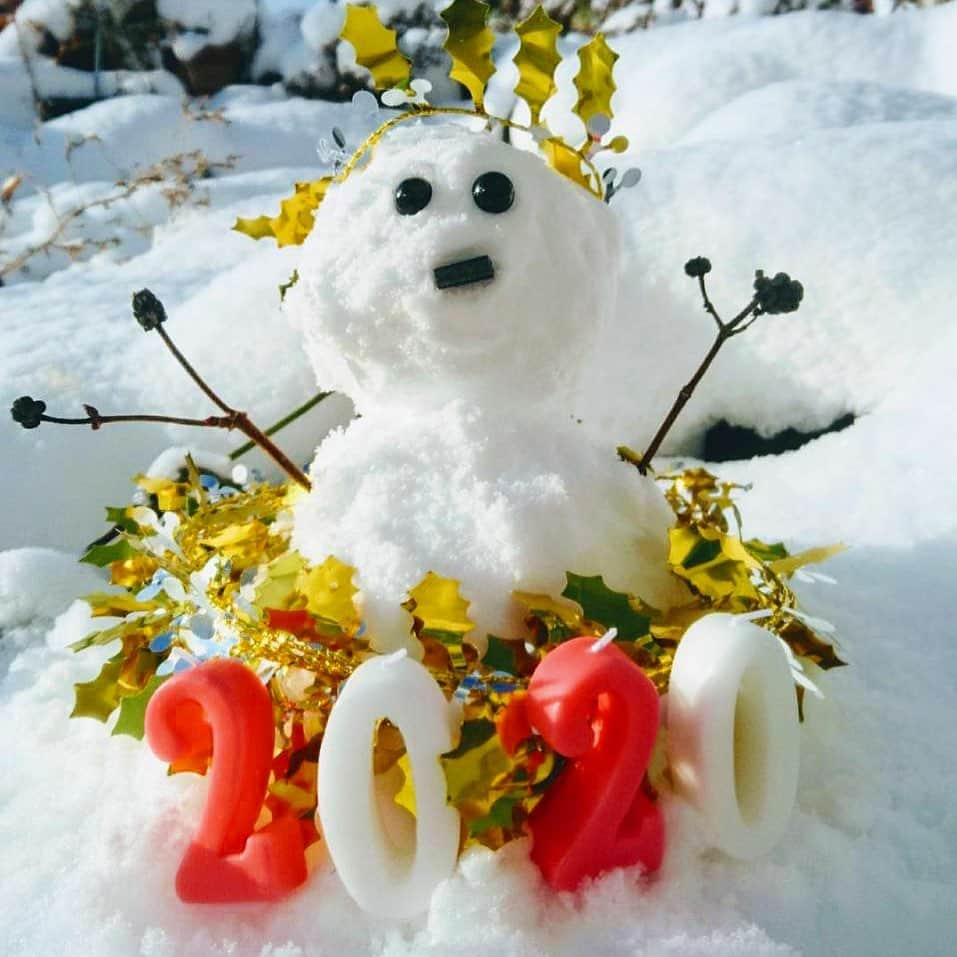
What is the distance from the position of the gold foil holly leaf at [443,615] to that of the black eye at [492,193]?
260 mm

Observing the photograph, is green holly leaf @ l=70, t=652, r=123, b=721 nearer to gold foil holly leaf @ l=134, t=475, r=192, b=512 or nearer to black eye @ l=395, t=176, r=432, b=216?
gold foil holly leaf @ l=134, t=475, r=192, b=512

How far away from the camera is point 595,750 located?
0.49 metres

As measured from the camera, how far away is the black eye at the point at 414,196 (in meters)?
0.60

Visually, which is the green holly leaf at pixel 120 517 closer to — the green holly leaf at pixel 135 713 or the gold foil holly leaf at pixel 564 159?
the green holly leaf at pixel 135 713

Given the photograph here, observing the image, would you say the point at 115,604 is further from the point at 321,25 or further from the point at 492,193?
the point at 321,25

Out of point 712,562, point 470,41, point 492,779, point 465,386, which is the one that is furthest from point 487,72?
point 492,779

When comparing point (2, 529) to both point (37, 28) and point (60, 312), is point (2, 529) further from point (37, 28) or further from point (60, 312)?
point (37, 28)

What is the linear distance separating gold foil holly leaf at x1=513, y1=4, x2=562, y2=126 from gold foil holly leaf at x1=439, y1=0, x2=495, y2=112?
0.08 ft

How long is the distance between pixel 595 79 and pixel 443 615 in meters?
0.44

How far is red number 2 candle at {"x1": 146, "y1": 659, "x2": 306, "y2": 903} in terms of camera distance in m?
0.49

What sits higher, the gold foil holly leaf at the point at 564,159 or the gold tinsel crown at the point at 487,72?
the gold tinsel crown at the point at 487,72

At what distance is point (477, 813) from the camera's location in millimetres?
479

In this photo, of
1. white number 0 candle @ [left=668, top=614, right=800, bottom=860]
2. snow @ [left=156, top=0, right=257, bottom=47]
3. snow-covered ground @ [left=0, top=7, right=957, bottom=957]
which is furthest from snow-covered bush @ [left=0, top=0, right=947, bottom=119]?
white number 0 candle @ [left=668, top=614, right=800, bottom=860]

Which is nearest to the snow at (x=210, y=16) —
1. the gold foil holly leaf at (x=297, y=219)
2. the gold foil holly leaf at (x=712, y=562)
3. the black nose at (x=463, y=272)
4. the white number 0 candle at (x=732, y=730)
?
the gold foil holly leaf at (x=297, y=219)
